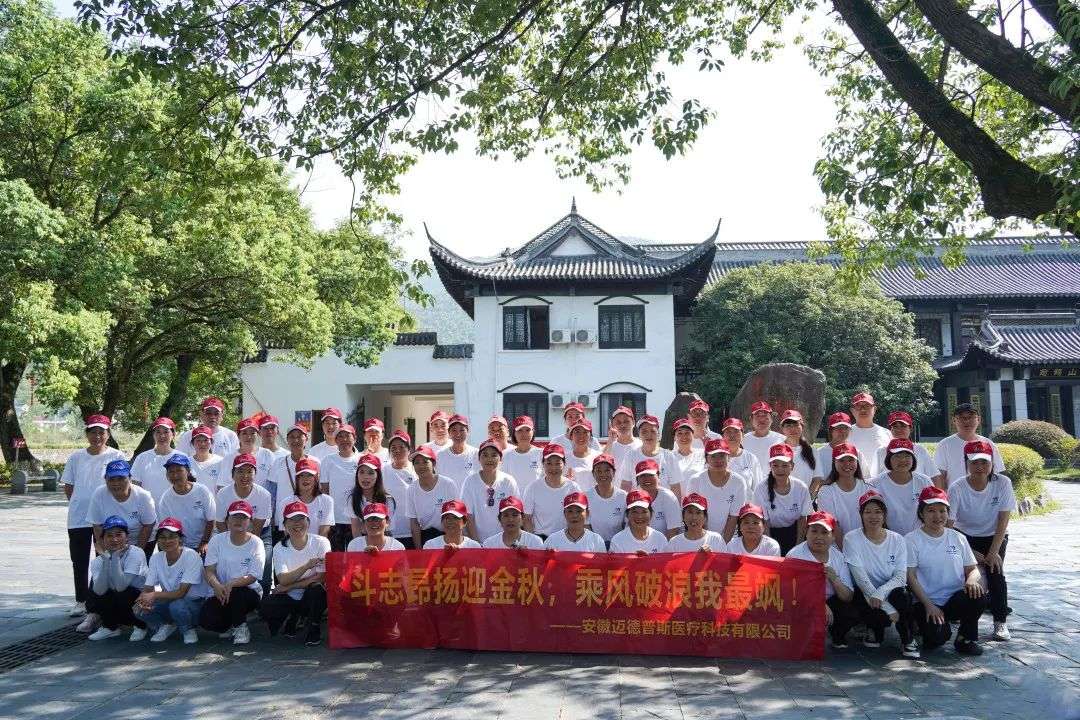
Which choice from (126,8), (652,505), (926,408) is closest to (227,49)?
(126,8)

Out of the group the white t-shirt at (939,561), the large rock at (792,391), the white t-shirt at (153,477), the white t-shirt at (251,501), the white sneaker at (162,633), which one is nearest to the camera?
the white t-shirt at (939,561)

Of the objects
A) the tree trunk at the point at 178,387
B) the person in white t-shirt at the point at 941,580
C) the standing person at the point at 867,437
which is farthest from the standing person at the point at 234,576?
the tree trunk at the point at 178,387

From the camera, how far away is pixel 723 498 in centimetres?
697

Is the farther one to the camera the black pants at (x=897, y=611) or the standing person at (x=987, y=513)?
the standing person at (x=987, y=513)

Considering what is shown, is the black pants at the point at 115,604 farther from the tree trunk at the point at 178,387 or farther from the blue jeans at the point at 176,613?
the tree trunk at the point at 178,387

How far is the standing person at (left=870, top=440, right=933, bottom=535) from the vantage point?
6.67 metres

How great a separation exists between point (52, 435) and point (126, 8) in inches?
2537

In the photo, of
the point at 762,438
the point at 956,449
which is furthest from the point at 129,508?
the point at 956,449

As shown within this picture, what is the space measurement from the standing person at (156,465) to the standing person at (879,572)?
5.58 metres

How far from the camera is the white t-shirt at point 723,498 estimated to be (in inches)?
274

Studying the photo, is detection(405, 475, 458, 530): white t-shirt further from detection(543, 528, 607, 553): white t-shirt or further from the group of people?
detection(543, 528, 607, 553): white t-shirt

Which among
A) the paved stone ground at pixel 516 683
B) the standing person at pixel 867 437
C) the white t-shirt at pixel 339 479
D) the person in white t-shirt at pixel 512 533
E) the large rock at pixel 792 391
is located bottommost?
the paved stone ground at pixel 516 683

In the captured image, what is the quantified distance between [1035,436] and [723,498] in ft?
77.4

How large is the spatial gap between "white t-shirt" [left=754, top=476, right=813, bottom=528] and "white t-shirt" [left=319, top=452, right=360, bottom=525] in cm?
343
